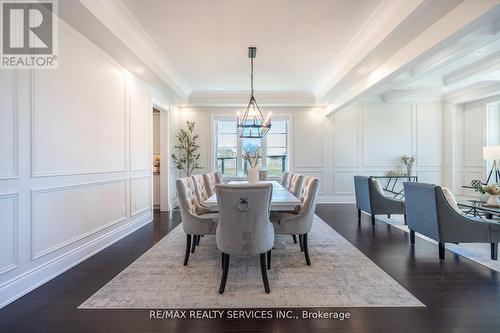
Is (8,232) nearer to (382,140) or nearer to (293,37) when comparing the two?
(293,37)

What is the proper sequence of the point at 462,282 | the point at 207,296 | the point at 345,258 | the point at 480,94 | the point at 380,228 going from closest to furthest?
the point at 207,296
the point at 462,282
the point at 345,258
the point at 380,228
the point at 480,94

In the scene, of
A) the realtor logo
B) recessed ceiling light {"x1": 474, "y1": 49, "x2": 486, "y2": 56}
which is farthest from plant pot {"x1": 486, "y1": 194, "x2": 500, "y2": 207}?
the realtor logo

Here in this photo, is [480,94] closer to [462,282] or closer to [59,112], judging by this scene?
[462,282]

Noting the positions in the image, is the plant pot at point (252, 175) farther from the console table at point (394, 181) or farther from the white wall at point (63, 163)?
the console table at point (394, 181)

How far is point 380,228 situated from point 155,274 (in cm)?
369

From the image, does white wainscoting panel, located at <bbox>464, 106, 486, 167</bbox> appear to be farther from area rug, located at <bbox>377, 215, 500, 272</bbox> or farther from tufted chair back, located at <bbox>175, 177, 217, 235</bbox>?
tufted chair back, located at <bbox>175, 177, 217, 235</bbox>

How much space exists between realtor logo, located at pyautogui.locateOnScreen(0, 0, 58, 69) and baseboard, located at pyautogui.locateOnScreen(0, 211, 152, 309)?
1.84m

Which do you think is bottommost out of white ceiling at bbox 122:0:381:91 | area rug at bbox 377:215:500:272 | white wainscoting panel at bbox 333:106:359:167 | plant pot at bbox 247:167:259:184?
area rug at bbox 377:215:500:272

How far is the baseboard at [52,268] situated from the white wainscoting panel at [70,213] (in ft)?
0.43

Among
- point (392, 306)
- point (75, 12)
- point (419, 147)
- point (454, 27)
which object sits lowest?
point (392, 306)

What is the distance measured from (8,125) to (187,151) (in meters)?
4.47

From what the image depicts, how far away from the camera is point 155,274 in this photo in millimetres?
2602

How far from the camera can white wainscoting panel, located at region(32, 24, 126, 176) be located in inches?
96.1

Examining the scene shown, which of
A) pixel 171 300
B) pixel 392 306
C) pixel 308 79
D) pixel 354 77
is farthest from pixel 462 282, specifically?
pixel 308 79
